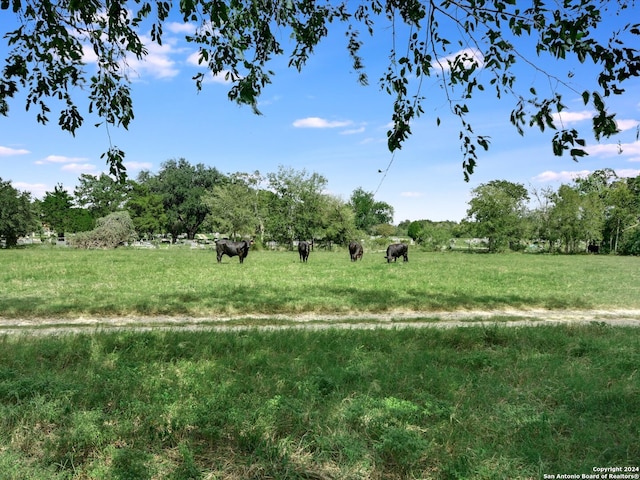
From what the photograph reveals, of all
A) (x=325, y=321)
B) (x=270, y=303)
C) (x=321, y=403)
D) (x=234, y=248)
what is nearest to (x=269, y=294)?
(x=270, y=303)

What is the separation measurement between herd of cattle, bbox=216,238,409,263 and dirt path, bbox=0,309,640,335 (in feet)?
58.1

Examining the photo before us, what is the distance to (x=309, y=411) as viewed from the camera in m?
4.05

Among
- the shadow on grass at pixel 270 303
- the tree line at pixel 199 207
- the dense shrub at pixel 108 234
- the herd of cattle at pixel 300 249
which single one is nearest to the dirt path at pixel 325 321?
the shadow on grass at pixel 270 303

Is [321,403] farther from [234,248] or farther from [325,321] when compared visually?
[234,248]

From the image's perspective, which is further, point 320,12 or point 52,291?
point 52,291

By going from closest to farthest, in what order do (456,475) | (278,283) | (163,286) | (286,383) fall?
1. (456,475)
2. (286,383)
3. (163,286)
4. (278,283)

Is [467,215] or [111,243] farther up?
[467,215]

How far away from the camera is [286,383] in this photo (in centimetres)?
491

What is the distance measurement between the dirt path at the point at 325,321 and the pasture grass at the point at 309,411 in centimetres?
233

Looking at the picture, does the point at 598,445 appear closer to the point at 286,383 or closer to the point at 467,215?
the point at 286,383

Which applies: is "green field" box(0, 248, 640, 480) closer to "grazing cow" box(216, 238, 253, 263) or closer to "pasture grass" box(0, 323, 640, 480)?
"pasture grass" box(0, 323, 640, 480)

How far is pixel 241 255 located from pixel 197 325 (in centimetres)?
1865

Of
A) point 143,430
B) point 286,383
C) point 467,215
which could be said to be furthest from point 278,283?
point 467,215

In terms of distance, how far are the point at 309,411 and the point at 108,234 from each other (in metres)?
56.8
